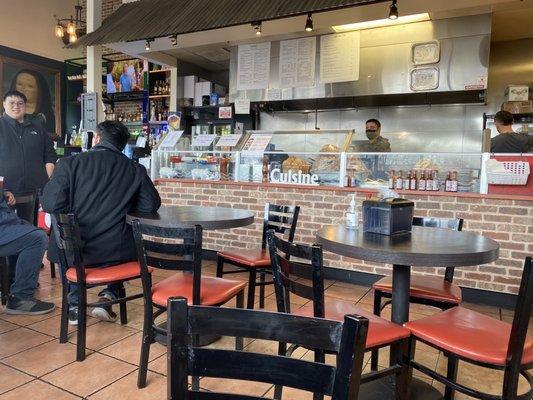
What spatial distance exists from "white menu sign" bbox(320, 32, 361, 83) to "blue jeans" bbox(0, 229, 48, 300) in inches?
163

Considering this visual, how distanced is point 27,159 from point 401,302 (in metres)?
3.64

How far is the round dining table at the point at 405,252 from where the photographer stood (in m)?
1.74

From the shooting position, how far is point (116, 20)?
5.59 metres

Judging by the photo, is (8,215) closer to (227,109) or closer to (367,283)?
(367,283)

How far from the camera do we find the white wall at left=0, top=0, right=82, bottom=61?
8.29m

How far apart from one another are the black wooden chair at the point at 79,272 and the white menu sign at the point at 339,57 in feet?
13.2

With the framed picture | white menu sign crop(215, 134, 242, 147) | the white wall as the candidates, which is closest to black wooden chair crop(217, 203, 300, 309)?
white menu sign crop(215, 134, 242, 147)

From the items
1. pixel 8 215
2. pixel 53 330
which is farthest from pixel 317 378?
pixel 8 215

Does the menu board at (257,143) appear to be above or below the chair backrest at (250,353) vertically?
above

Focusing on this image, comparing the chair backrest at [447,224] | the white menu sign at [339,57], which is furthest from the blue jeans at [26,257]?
the white menu sign at [339,57]

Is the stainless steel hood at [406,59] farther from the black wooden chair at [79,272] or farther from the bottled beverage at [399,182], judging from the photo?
the black wooden chair at [79,272]

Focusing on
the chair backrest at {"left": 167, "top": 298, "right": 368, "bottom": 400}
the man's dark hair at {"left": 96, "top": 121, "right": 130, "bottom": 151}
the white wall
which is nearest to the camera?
the chair backrest at {"left": 167, "top": 298, "right": 368, "bottom": 400}

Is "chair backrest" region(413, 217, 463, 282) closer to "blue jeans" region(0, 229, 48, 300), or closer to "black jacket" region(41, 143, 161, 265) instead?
"black jacket" region(41, 143, 161, 265)

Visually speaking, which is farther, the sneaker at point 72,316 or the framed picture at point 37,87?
the framed picture at point 37,87
